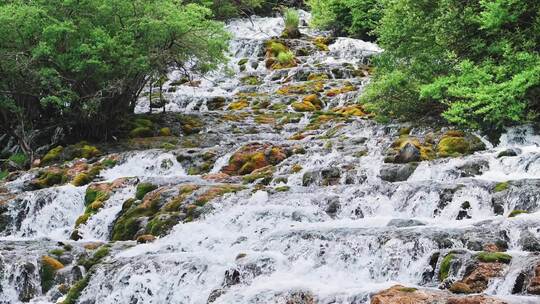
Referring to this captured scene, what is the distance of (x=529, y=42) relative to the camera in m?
Answer: 14.5

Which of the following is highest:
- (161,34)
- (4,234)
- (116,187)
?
(161,34)

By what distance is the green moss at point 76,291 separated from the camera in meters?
9.88

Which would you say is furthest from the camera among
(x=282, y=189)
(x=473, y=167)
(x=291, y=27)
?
(x=291, y=27)

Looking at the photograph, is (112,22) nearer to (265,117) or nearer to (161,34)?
(161,34)

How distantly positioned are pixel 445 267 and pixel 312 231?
277 centimetres

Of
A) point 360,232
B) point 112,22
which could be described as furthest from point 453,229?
point 112,22

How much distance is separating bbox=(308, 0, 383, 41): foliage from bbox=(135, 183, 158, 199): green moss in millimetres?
23457

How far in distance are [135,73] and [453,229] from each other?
13.4 metres

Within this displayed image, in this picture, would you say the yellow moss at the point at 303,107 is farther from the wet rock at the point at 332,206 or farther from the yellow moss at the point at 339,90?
the wet rock at the point at 332,206

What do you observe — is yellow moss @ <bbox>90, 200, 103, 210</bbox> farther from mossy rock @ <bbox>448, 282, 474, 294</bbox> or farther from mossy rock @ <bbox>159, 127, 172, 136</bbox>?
mossy rock @ <bbox>448, 282, 474, 294</bbox>

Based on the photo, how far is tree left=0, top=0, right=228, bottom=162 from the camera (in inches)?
743

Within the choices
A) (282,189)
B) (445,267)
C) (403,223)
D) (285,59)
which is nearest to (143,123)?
(282,189)

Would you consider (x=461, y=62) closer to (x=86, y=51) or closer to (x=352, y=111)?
(x=352, y=111)

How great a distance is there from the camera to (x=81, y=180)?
17078mm
